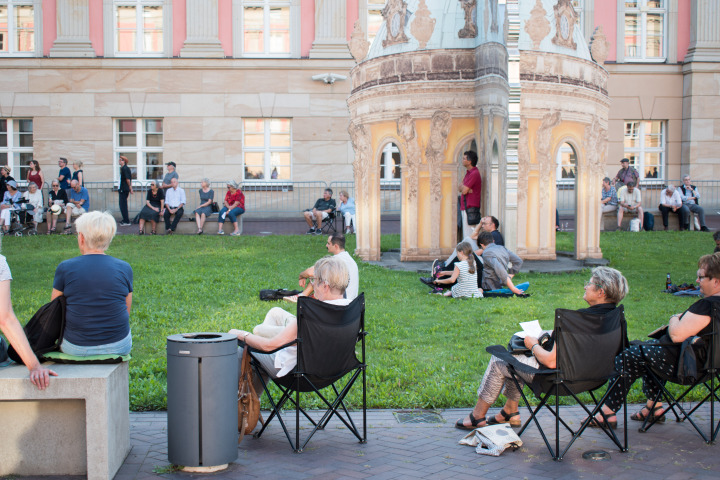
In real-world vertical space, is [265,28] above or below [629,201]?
above

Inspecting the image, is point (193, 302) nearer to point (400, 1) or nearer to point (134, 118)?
point (400, 1)

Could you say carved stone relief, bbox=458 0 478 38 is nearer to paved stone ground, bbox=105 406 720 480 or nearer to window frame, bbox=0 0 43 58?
paved stone ground, bbox=105 406 720 480

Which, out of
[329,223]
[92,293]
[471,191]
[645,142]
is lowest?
[329,223]

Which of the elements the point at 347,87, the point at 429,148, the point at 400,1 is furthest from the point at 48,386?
the point at 347,87

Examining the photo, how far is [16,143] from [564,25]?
71.2ft

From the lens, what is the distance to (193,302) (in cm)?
1221

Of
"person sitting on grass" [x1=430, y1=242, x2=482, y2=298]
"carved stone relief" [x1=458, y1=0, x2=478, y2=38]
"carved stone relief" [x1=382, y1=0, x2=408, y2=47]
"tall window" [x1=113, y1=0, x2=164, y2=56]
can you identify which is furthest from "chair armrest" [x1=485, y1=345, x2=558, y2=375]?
"tall window" [x1=113, y1=0, x2=164, y2=56]

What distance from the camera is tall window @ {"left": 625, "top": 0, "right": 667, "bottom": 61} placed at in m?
32.4

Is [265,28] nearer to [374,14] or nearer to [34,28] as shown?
[374,14]

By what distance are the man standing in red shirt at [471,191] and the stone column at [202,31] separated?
1663cm

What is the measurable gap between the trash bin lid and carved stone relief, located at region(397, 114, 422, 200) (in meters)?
11.4

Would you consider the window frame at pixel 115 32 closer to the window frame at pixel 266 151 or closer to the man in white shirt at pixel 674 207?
the window frame at pixel 266 151

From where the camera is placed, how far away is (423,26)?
655 inches

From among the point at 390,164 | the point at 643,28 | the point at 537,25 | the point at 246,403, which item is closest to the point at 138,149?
the point at 390,164
